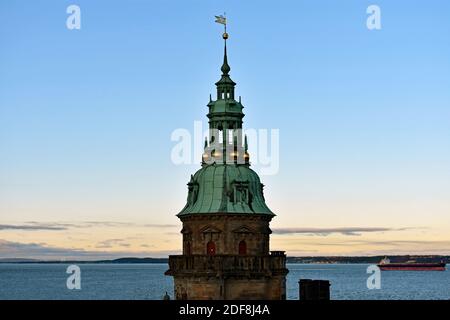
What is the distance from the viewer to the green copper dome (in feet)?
218

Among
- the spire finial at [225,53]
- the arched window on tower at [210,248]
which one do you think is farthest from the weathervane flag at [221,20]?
the arched window on tower at [210,248]

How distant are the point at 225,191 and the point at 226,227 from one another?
2952 mm

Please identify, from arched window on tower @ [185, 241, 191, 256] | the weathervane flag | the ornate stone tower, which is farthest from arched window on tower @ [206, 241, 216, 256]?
the weathervane flag

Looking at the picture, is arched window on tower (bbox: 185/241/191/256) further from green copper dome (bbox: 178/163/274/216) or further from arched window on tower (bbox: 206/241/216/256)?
green copper dome (bbox: 178/163/274/216)

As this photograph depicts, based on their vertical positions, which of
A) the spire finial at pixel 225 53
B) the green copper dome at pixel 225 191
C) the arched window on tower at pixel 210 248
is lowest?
the arched window on tower at pixel 210 248

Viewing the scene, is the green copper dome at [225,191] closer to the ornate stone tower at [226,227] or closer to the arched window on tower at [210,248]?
the ornate stone tower at [226,227]

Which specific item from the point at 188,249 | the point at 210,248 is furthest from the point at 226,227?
the point at 188,249

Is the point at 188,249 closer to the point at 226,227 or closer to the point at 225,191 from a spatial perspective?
the point at 226,227

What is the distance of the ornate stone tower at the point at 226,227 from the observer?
6531 cm

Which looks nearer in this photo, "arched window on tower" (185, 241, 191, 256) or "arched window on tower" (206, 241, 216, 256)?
"arched window on tower" (206, 241, 216, 256)

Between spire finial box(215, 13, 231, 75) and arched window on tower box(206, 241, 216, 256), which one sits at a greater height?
spire finial box(215, 13, 231, 75)
